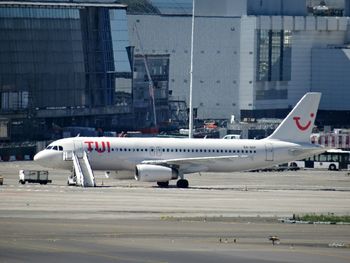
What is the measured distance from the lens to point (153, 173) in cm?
11344

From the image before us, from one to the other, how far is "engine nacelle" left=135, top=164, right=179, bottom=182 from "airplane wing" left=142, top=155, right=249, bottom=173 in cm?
110

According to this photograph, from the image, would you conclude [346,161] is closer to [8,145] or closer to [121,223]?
[8,145]

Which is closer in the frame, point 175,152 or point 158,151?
point 158,151

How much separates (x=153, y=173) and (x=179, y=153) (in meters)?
4.96

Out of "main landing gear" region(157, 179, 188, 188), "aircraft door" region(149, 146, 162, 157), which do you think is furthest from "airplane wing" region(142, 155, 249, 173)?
"main landing gear" region(157, 179, 188, 188)

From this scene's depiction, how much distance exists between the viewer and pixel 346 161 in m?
155

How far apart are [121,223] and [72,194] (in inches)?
851

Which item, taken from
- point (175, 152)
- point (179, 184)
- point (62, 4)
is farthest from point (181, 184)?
point (62, 4)

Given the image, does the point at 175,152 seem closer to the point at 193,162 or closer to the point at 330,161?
the point at 193,162

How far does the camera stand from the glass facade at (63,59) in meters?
178

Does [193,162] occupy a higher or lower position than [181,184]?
higher

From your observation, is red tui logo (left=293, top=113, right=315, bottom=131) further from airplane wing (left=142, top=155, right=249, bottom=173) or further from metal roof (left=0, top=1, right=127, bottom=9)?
metal roof (left=0, top=1, right=127, bottom=9)

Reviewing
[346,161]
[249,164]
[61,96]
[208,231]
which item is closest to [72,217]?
[208,231]

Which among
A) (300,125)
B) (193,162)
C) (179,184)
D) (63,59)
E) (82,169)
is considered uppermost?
(63,59)
